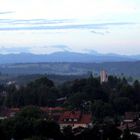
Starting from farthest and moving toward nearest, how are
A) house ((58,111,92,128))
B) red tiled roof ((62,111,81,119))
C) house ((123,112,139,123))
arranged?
house ((123,112,139,123)) < red tiled roof ((62,111,81,119)) < house ((58,111,92,128))

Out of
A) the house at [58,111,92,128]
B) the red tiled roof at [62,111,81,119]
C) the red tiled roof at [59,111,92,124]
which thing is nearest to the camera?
the house at [58,111,92,128]

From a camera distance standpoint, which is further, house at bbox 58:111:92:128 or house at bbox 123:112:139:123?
house at bbox 123:112:139:123

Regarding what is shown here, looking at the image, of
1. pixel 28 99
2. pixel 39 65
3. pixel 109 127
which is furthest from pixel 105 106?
pixel 39 65

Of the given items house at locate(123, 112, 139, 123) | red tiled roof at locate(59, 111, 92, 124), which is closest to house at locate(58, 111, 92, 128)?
red tiled roof at locate(59, 111, 92, 124)

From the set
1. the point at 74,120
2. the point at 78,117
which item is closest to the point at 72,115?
the point at 78,117

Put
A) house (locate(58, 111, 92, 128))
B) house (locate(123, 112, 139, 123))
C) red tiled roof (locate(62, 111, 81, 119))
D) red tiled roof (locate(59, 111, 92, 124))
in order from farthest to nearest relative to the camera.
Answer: house (locate(123, 112, 139, 123)) < red tiled roof (locate(62, 111, 81, 119)) < red tiled roof (locate(59, 111, 92, 124)) < house (locate(58, 111, 92, 128))

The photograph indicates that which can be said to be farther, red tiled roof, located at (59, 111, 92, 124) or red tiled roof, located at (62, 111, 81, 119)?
red tiled roof, located at (62, 111, 81, 119)

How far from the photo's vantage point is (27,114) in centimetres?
3688

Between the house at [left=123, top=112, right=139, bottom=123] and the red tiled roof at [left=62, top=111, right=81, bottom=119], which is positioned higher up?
the red tiled roof at [left=62, top=111, right=81, bottom=119]

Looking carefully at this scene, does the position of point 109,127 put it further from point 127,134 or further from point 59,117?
point 59,117

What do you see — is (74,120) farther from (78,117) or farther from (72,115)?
(72,115)

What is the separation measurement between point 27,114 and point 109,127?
5.91 m

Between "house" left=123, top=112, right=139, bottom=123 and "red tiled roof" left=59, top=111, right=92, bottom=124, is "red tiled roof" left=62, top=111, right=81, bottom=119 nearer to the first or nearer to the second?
"red tiled roof" left=59, top=111, right=92, bottom=124

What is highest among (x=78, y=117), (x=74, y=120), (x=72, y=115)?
(x=72, y=115)
